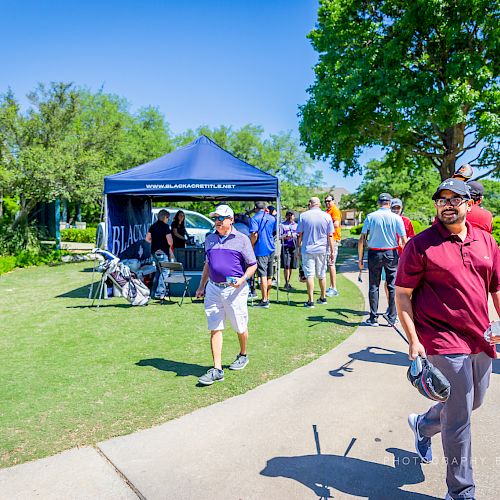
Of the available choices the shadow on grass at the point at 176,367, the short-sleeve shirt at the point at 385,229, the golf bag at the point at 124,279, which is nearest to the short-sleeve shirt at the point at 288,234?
the golf bag at the point at 124,279

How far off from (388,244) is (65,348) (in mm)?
4788

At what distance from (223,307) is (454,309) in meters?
2.62

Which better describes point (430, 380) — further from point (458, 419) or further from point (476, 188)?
point (476, 188)

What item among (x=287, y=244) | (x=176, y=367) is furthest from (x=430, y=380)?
(x=287, y=244)

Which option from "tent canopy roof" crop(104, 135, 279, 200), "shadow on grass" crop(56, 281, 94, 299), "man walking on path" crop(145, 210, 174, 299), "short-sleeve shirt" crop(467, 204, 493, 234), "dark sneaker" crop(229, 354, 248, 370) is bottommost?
"shadow on grass" crop(56, 281, 94, 299)

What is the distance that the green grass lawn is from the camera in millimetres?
3816

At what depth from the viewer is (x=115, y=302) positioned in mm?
9133

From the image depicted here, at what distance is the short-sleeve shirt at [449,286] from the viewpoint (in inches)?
101

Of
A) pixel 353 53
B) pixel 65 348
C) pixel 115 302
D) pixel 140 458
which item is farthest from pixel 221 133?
pixel 140 458

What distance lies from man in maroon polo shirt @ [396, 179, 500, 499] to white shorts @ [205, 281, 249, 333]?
7.37 feet

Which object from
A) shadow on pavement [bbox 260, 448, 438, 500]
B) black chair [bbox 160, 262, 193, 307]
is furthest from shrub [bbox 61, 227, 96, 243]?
shadow on pavement [bbox 260, 448, 438, 500]

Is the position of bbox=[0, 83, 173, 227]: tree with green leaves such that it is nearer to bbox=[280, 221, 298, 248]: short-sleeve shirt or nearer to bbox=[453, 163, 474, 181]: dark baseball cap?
bbox=[280, 221, 298, 248]: short-sleeve shirt

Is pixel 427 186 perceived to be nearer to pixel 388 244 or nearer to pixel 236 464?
pixel 388 244

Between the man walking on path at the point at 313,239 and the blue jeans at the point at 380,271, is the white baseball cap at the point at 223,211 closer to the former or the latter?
the blue jeans at the point at 380,271
